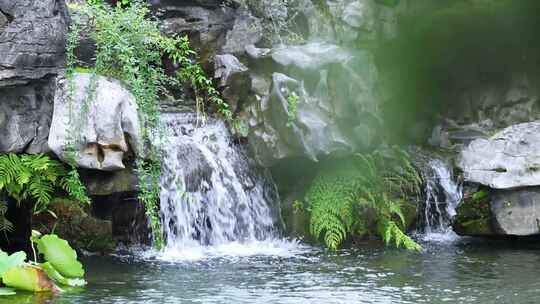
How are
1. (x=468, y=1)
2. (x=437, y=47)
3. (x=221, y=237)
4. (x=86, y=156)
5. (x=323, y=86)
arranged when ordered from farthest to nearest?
(x=437, y=47) → (x=468, y=1) → (x=323, y=86) → (x=221, y=237) → (x=86, y=156)

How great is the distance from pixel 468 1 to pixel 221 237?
6.48 m

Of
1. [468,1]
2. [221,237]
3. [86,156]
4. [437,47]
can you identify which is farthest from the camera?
[437,47]

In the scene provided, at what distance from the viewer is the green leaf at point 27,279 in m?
6.98

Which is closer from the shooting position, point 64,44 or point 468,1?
point 64,44

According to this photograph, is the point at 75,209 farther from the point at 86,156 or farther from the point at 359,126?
the point at 359,126

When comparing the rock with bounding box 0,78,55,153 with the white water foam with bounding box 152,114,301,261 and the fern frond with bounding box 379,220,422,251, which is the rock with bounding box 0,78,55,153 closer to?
the white water foam with bounding box 152,114,301,261

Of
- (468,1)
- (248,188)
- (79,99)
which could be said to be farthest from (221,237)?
(468,1)

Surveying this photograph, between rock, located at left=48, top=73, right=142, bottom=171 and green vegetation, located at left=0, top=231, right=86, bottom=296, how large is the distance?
1.90m

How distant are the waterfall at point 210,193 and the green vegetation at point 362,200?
74 centimetres

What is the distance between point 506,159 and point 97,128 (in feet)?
18.3

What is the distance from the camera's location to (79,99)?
31.4 feet

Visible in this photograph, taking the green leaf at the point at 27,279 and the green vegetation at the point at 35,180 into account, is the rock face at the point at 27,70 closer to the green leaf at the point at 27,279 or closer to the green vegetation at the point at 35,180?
the green vegetation at the point at 35,180

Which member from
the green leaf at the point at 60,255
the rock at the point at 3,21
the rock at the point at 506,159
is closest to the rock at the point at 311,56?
the rock at the point at 506,159

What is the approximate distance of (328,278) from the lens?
803 centimetres
